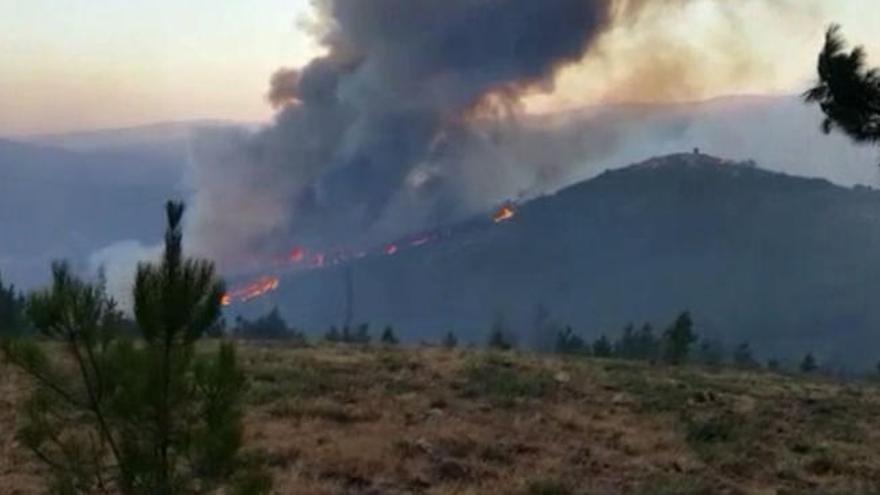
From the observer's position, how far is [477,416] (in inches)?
632

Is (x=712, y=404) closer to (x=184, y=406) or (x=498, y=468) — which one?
(x=498, y=468)

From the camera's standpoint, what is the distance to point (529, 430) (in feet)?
50.2

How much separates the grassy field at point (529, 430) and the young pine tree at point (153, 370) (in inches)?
99.8

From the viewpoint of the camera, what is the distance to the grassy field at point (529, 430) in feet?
40.8

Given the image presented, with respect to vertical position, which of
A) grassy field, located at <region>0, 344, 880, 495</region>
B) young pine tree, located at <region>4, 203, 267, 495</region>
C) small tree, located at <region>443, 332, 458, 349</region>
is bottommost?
grassy field, located at <region>0, 344, 880, 495</region>

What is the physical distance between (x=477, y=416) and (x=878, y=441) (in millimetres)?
5922

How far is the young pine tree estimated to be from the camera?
6.33m

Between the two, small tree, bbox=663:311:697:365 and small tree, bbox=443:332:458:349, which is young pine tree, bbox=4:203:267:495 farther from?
small tree, bbox=663:311:697:365

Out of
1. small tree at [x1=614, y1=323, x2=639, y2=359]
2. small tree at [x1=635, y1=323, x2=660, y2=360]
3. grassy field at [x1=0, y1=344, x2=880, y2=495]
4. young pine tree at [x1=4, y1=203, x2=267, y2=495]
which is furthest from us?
small tree at [x1=635, y1=323, x2=660, y2=360]

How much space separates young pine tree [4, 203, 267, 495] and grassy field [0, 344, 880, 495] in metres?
2.54

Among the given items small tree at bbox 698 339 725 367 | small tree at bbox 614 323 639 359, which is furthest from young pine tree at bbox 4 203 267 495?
small tree at bbox 614 323 639 359

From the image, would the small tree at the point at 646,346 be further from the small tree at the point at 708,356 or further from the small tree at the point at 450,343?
the small tree at the point at 450,343

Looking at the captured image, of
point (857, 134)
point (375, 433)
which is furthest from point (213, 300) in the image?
point (857, 134)

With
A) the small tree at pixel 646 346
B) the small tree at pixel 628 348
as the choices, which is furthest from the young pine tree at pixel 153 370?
the small tree at pixel 646 346
